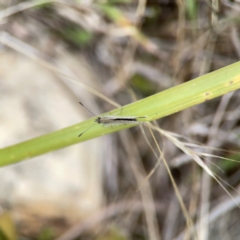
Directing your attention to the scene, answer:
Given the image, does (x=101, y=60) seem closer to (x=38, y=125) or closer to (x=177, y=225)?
(x=38, y=125)

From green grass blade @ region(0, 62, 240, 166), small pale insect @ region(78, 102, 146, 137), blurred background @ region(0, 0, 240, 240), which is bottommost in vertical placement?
green grass blade @ region(0, 62, 240, 166)

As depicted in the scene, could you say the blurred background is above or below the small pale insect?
above

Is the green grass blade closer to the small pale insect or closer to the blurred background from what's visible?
the small pale insect

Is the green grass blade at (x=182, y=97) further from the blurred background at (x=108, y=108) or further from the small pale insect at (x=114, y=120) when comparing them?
the blurred background at (x=108, y=108)

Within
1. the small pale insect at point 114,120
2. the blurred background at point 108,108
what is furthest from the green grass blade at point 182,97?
the blurred background at point 108,108

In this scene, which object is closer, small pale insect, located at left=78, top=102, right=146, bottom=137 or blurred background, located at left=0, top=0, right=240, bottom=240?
small pale insect, located at left=78, top=102, right=146, bottom=137

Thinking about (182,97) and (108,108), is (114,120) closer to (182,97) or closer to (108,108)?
(182,97)

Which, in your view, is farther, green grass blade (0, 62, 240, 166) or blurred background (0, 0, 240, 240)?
blurred background (0, 0, 240, 240)

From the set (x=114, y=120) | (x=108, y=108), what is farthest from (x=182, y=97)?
(x=108, y=108)

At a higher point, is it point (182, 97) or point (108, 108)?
point (108, 108)

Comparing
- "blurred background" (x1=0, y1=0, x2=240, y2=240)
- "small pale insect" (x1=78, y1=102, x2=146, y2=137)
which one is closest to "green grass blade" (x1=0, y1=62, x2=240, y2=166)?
"small pale insect" (x1=78, y1=102, x2=146, y2=137)

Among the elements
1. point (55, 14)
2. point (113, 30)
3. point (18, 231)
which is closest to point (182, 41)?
point (113, 30)
